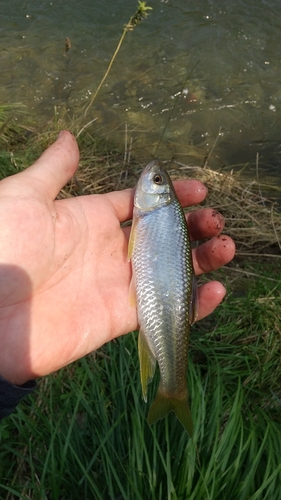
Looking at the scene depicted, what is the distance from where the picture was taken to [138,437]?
8.09ft

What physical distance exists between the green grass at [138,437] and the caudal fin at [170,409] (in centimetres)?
8

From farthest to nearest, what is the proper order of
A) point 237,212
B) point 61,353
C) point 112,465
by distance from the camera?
point 237,212
point 61,353
point 112,465

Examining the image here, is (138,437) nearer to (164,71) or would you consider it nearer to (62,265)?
(62,265)

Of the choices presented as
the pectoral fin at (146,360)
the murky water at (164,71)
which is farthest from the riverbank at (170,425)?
the murky water at (164,71)

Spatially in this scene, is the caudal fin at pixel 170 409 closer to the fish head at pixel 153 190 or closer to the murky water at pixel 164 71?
the fish head at pixel 153 190

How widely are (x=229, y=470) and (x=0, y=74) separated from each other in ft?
21.0

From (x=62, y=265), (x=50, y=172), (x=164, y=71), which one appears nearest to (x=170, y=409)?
(x=62, y=265)

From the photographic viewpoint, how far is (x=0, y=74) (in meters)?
6.80

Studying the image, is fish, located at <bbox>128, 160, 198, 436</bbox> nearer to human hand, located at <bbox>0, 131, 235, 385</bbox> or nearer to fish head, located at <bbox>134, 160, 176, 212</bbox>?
fish head, located at <bbox>134, 160, 176, 212</bbox>

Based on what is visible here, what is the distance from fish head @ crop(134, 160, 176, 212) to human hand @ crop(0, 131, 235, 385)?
236 mm

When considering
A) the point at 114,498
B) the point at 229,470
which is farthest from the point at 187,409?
the point at 114,498

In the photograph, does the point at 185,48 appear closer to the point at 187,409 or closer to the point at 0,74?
the point at 0,74

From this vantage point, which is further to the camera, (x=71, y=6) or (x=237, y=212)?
(x=71, y=6)

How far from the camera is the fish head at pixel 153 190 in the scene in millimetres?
2922
